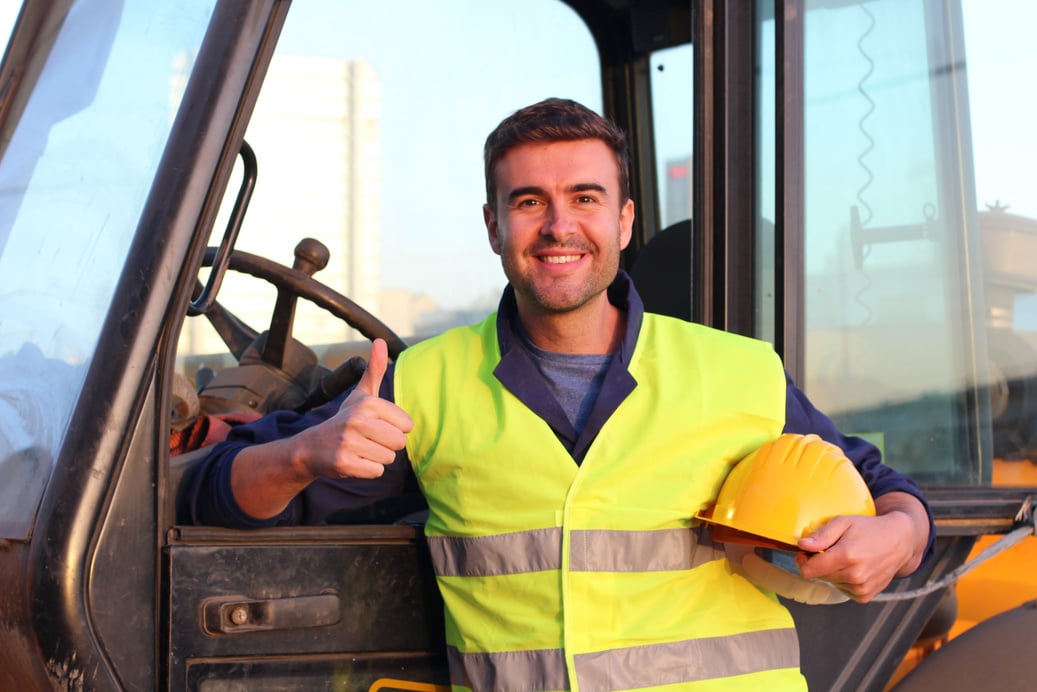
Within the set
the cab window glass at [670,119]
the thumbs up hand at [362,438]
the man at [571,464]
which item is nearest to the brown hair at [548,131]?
the man at [571,464]

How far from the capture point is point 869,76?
2.16 m

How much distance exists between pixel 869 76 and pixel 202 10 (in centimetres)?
114

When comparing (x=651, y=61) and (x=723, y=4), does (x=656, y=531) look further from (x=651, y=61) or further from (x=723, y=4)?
(x=651, y=61)

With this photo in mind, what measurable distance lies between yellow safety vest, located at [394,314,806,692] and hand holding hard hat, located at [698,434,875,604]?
7 cm

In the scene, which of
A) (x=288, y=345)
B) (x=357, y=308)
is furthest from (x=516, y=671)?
(x=288, y=345)

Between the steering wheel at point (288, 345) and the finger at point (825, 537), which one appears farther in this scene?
the steering wheel at point (288, 345)

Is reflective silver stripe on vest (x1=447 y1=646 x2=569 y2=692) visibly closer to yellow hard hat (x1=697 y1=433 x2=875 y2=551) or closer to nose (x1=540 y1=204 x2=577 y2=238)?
yellow hard hat (x1=697 y1=433 x2=875 y2=551)

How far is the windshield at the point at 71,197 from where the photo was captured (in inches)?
69.2

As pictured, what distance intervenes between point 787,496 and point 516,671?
0.47 metres

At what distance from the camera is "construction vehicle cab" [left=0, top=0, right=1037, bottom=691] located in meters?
1.65

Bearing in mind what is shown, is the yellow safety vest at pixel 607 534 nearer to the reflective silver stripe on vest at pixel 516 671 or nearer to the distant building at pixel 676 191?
the reflective silver stripe on vest at pixel 516 671

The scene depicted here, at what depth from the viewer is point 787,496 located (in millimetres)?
1743

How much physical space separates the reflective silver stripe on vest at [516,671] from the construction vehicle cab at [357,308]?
0.10m

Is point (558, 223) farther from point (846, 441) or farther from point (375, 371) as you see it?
point (846, 441)
